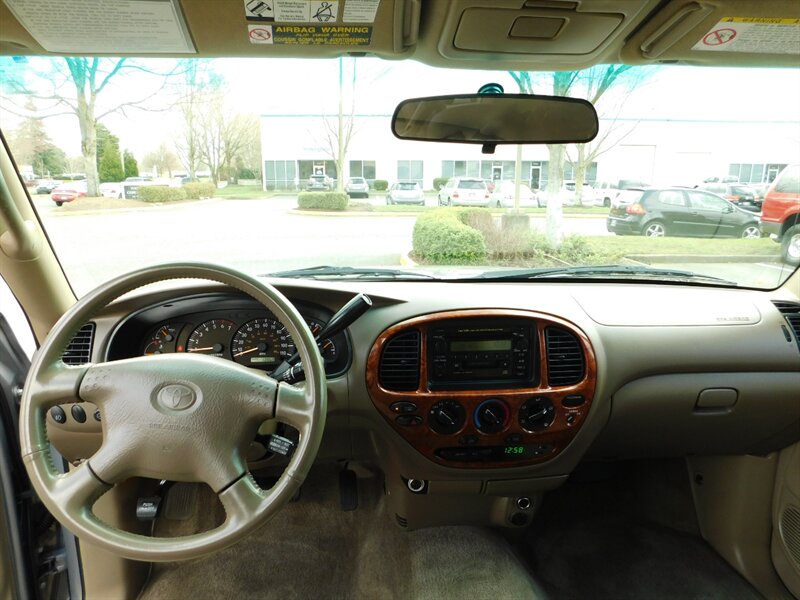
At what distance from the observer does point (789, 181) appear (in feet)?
10.0

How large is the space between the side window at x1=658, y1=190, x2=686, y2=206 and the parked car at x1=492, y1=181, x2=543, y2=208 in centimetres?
77

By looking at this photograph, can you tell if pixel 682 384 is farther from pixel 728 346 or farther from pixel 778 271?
pixel 778 271

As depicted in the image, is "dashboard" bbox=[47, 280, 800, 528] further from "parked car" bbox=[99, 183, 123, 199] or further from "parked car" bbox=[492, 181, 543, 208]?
"parked car" bbox=[99, 183, 123, 199]

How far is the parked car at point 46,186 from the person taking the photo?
2.23 metres

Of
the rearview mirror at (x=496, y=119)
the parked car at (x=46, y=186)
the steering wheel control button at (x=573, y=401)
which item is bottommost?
the steering wheel control button at (x=573, y=401)

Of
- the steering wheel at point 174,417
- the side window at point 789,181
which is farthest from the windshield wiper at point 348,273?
the side window at point 789,181

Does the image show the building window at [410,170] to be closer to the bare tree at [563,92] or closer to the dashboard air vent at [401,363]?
the bare tree at [563,92]

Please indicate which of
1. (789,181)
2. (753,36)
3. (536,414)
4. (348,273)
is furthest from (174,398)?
(789,181)

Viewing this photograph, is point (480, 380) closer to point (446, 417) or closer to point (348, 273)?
point (446, 417)

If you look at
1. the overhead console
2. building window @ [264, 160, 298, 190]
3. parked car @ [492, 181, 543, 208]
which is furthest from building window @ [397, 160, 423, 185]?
the overhead console

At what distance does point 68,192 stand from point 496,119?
1741 millimetres

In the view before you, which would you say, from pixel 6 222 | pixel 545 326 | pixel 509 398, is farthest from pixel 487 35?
pixel 6 222

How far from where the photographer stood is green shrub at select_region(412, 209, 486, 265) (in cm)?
258

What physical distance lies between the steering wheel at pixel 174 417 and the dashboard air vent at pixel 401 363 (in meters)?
0.62
